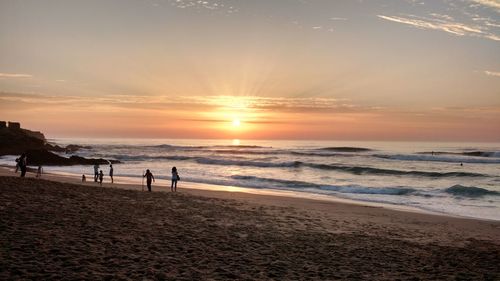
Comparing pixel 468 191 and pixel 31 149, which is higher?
pixel 31 149

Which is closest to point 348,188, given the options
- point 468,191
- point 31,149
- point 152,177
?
point 468,191

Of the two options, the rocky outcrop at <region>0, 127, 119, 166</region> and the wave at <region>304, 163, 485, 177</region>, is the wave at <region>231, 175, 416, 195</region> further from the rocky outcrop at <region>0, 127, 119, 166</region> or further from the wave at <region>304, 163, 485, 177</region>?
the rocky outcrop at <region>0, 127, 119, 166</region>

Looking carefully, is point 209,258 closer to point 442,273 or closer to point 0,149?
point 442,273

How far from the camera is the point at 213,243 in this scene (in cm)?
1148

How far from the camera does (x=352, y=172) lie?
5388 cm

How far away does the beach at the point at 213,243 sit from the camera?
866cm

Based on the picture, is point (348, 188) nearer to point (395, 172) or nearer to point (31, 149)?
point (395, 172)

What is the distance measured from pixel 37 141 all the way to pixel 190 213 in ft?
203

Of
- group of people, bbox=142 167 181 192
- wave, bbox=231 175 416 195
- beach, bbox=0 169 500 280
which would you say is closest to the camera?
beach, bbox=0 169 500 280

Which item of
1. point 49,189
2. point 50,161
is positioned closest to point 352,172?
point 50,161

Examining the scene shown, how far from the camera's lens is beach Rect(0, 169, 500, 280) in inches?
341

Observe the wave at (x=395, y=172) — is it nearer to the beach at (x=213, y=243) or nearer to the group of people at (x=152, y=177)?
the group of people at (x=152, y=177)

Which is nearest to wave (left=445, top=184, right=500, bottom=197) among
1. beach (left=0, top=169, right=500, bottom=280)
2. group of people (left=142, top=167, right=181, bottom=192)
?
beach (left=0, top=169, right=500, bottom=280)

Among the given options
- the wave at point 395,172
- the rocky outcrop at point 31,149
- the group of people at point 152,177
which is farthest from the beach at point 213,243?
the rocky outcrop at point 31,149
